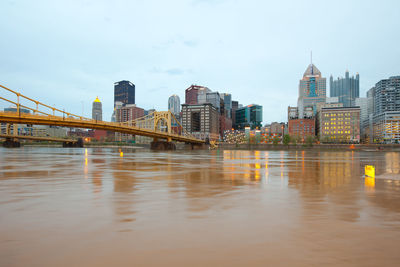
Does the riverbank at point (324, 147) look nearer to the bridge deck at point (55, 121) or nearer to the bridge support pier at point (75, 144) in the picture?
the bridge deck at point (55, 121)

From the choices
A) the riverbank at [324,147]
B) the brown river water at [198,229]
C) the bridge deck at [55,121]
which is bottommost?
the riverbank at [324,147]

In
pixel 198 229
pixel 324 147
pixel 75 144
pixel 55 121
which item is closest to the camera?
pixel 198 229

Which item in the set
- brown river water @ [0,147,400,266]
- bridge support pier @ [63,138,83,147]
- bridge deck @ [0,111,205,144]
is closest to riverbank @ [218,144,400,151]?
bridge deck @ [0,111,205,144]

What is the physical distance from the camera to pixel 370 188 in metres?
11.6

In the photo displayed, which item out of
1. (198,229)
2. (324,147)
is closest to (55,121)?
(198,229)

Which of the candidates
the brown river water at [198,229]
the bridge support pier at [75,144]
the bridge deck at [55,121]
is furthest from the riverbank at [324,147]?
the brown river water at [198,229]

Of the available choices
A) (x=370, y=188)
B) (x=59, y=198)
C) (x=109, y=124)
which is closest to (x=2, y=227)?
(x=59, y=198)

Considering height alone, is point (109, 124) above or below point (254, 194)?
above

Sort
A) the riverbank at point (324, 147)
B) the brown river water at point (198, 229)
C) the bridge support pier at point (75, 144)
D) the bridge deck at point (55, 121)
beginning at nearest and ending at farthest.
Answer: the brown river water at point (198, 229) → the bridge deck at point (55, 121) → the riverbank at point (324, 147) → the bridge support pier at point (75, 144)

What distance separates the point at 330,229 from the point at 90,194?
27.4 feet

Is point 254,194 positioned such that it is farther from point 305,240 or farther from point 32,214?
point 32,214

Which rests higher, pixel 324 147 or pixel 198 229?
pixel 198 229

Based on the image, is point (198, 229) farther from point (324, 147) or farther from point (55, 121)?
point (324, 147)

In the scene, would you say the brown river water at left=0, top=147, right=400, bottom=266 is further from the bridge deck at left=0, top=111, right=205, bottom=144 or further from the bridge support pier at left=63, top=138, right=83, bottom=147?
the bridge support pier at left=63, top=138, right=83, bottom=147
